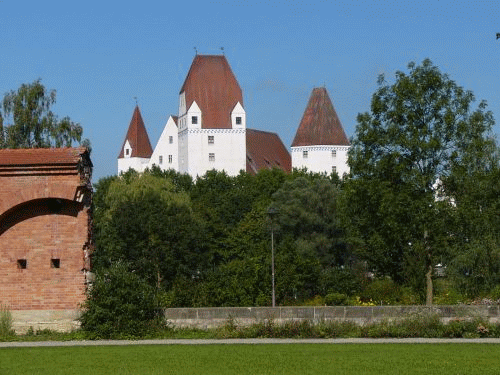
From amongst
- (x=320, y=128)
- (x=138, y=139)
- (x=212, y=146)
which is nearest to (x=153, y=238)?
(x=212, y=146)

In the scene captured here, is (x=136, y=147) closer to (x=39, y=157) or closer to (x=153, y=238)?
(x=153, y=238)

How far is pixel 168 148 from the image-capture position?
535 ft

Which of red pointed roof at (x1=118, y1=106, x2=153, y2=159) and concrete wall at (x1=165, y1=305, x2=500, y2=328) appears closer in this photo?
concrete wall at (x1=165, y1=305, x2=500, y2=328)

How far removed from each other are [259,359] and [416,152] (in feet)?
63.1

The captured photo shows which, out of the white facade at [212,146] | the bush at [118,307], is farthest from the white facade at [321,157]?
the bush at [118,307]

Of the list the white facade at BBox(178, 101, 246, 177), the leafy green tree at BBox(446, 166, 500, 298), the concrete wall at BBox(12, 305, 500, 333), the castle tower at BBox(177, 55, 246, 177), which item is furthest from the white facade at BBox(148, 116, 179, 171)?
the concrete wall at BBox(12, 305, 500, 333)

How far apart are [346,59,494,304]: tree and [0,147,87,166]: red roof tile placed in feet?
44.7

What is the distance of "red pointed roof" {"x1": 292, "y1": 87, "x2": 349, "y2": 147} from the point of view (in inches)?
6299

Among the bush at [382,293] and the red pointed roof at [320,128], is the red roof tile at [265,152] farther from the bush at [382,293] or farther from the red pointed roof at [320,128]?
the bush at [382,293]

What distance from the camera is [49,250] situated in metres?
24.7

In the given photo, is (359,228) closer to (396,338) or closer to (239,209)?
(396,338)

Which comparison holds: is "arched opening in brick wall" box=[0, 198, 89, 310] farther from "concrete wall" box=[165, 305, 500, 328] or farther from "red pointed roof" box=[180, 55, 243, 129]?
"red pointed roof" box=[180, 55, 243, 129]

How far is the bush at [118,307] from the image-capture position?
78.4 feet

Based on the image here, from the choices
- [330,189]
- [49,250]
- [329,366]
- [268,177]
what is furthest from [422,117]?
[268,177]
